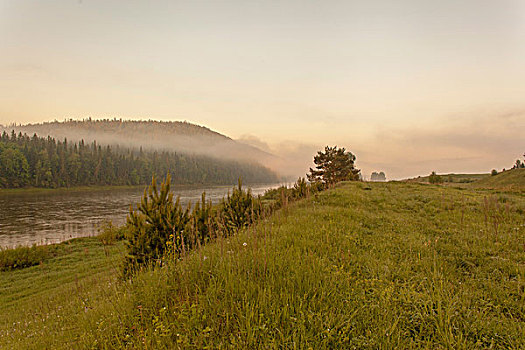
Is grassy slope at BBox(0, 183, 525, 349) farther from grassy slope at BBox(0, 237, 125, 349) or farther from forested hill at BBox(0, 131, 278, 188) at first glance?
forested hill at BBox(0, 131, 278, 188)

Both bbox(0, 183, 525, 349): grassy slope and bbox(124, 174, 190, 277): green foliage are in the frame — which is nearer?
bbox(0, 183, 525, 349): grassy slope

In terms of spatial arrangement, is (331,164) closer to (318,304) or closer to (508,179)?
(508,179)

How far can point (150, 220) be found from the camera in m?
8.21

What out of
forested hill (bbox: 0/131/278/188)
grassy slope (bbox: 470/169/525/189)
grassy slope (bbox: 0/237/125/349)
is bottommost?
grassy slope (bbox: 0/237/125/349)

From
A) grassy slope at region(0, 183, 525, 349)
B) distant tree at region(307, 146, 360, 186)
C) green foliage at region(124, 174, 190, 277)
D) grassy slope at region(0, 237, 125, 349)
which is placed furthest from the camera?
distant tree at region(307, 146, 360, 186)

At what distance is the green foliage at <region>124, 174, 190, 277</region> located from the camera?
773 cm

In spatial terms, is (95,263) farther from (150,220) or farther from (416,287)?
(416,287)

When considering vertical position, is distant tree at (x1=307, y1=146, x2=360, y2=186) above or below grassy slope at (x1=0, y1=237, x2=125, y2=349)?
above

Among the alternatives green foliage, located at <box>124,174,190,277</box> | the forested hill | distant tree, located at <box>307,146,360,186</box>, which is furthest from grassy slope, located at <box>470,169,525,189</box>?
the forested hill

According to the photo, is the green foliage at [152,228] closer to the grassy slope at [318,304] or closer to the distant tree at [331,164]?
the grassy slope at [318,304]

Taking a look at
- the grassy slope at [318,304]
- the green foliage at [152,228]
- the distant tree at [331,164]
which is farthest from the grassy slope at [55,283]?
the distant tree at [331,164]

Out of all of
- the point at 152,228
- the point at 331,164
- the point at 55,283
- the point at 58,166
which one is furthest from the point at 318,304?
the point at 58,166

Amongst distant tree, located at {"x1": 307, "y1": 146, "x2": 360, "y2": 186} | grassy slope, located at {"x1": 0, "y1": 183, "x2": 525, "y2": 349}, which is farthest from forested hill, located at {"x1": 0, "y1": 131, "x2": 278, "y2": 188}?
grassy slope, located at {"x1": 0, "y1": 183, "x2": 525, "y2": 349}

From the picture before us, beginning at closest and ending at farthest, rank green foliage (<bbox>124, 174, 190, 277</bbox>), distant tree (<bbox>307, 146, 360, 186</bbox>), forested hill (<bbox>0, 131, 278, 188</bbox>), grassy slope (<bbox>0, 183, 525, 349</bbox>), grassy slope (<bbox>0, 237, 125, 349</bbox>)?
grassy slope (<bbox>0, 183, 525, 349</bbox>)
grassy slope (<bbox>0, 237, 125, 349</bbox>)
green foliage (<bbox>124, 174, 190, 277</bbox>)
distant tree (<bbox>307, 146, 360, 186</bbox>)
forested hill (<bbox>0, 131, 278, 188</bbox>)
